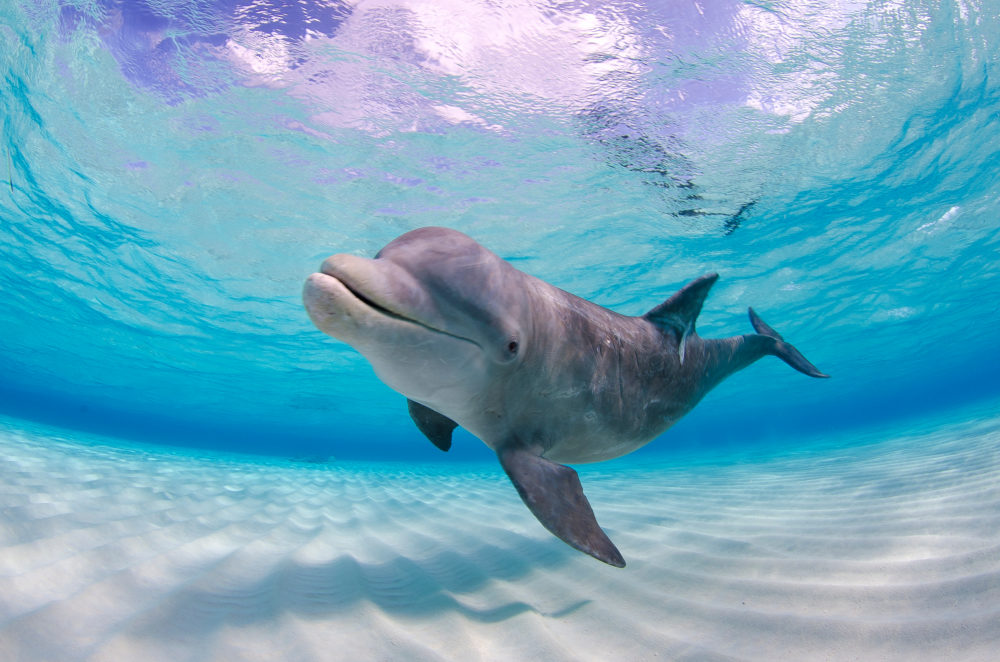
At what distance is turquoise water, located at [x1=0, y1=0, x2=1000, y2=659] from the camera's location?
7.12 m

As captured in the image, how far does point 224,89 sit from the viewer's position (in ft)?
27.6

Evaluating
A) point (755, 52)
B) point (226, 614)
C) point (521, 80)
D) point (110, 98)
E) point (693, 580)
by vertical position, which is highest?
point (755, 52)

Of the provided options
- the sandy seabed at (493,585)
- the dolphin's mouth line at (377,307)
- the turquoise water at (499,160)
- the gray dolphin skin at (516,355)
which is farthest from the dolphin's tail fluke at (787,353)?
the dolphin's mouth line at (377,307)

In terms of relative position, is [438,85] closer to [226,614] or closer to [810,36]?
[810,36]

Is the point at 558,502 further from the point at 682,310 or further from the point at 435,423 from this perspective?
the point at 682,310

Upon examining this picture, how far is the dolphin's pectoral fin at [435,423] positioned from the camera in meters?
3.45

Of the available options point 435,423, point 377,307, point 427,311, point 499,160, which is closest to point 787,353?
point 435,423

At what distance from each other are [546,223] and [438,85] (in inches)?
190

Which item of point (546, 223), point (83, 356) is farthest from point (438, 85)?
point (83, 356)

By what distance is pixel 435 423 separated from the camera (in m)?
3.49

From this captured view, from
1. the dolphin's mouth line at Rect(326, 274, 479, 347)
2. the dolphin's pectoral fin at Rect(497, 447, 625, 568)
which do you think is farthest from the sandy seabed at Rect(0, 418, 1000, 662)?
the dolphin's mouth line at Rect(326, 274, 479, 347)

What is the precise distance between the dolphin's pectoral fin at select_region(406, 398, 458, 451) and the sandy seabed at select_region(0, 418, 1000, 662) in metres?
0.90

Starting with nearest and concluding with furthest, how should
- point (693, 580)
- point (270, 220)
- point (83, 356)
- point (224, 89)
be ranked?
point (693, 580) < point (224, 89) < point (270, 220) < point (83, 356)

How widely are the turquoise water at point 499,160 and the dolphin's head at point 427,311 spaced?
125cm
